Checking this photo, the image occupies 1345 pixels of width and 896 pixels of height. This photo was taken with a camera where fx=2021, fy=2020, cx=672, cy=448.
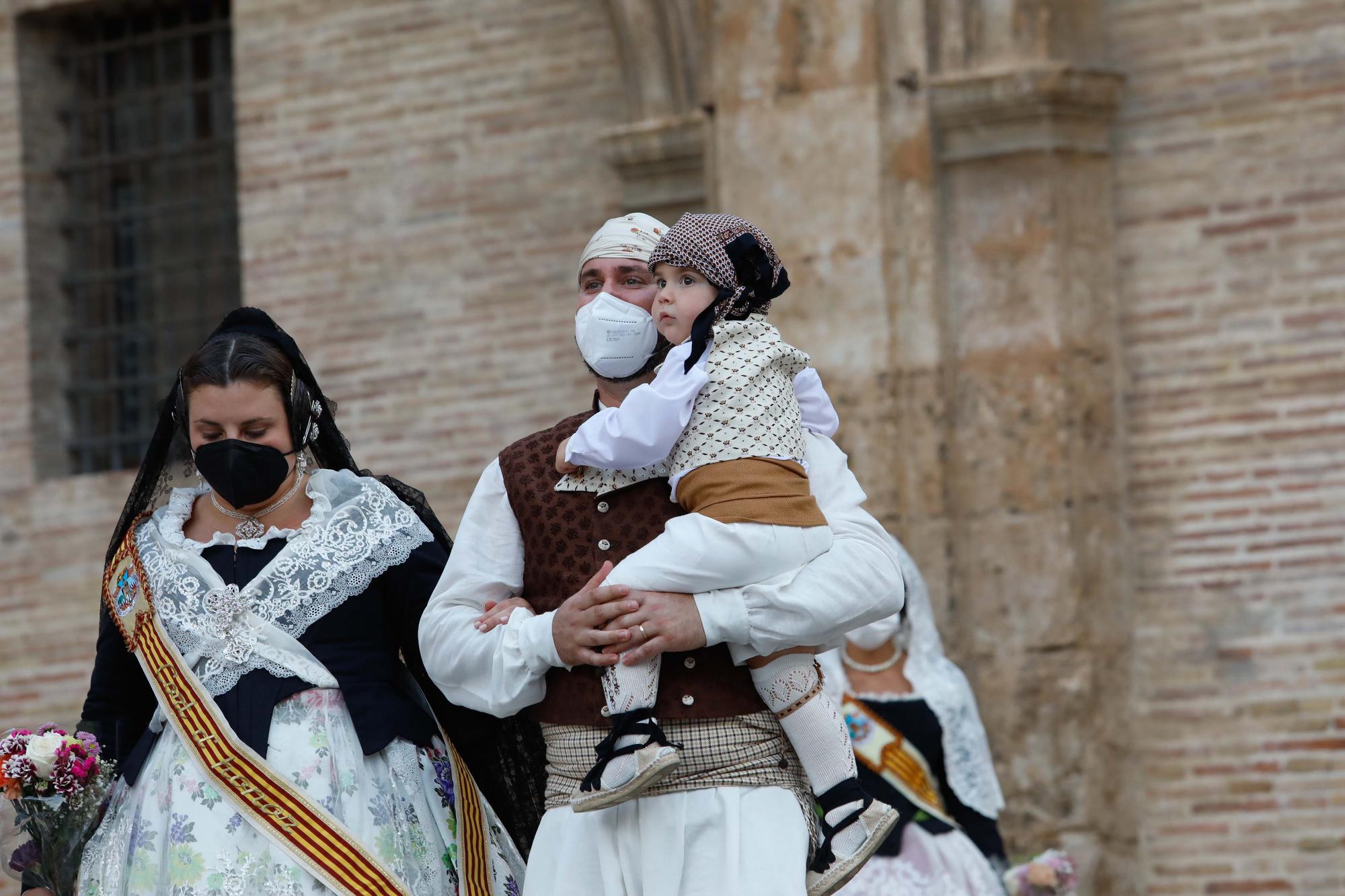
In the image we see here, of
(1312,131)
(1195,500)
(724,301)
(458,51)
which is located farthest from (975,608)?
(724,301)

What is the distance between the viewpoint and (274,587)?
3908 millimetres

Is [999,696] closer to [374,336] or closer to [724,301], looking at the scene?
[374,336]

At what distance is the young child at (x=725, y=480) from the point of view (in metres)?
3.37

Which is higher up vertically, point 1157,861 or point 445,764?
point 445,764

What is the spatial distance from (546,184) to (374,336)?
106 cm

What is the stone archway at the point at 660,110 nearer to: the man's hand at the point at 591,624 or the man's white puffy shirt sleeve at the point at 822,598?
the man's white puffy shirt sleeve at the point at 822,598

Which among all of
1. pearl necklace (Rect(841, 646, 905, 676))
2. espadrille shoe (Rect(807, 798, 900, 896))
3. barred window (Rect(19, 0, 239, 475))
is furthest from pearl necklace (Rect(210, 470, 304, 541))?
barred window (Rect(19, 0, 239, 475))

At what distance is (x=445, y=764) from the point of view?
4.05 metres

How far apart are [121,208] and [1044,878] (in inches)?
247

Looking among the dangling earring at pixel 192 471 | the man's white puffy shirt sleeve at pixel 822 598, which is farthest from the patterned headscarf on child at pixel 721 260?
the dangling earring at pixel 192 471

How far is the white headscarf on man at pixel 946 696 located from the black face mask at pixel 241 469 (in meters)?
2.38

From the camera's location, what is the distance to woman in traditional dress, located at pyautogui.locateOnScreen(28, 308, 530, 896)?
3.77 m

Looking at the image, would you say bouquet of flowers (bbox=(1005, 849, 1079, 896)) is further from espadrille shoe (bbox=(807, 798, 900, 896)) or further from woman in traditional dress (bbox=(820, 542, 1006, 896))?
espadrille shoe (bbox=(807, 798, 900, 896))

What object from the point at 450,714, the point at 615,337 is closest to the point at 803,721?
the point at 615,337
